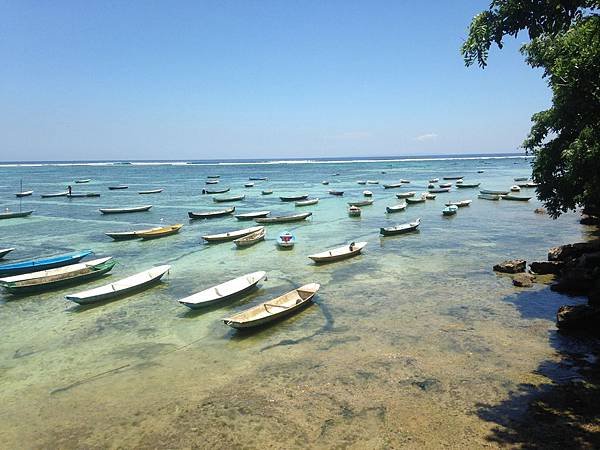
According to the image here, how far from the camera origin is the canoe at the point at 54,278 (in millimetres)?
22314

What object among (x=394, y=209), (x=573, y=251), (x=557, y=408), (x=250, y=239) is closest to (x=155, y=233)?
(x=250, y=239)

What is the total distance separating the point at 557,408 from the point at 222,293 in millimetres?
14426

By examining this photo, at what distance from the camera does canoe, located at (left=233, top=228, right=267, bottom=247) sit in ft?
111

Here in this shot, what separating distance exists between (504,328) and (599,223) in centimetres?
2744

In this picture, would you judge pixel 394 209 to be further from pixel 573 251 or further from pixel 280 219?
pixel 573 251

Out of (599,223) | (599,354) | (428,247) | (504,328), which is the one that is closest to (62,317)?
(504,328)

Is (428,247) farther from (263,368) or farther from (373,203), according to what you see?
(373,203)

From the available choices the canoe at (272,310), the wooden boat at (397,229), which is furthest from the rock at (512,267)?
the wooden boat at (397,229)

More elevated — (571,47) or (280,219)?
(571,47)

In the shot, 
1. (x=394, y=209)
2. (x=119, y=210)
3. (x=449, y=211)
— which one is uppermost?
(x=449, y=211)

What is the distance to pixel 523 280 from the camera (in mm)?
21406

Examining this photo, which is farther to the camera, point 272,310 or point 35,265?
point 35,265

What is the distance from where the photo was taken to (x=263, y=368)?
13.9 m

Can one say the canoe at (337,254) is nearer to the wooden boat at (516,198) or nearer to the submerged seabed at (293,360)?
the submerged seabed at (293,360)
